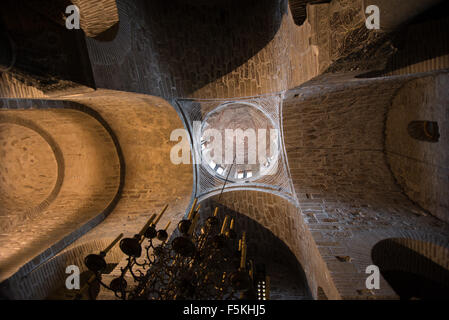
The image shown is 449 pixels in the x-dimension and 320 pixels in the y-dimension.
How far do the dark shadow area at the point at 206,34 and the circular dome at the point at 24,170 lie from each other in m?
4.02

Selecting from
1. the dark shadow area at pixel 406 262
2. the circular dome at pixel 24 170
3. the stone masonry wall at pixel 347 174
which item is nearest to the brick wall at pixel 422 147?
the stone masonry wall at pixel 347 174

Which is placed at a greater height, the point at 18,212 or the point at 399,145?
the point at 399,145

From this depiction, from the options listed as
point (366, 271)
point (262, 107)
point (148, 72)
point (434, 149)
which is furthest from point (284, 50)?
point (366, 271)

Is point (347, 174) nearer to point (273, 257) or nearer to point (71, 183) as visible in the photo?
point (273, 257)

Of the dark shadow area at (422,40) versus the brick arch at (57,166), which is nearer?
the dark shadow area at (422,40)

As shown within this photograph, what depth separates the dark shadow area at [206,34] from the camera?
17.1ft

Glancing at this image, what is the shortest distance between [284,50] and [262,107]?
188cm

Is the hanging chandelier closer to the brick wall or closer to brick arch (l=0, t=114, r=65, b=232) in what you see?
the brick wall

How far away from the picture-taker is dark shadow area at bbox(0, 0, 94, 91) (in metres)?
2.83

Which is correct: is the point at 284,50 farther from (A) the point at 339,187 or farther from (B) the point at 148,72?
(A) the point at 339,187

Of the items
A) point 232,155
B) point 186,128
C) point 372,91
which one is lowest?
point 232,155

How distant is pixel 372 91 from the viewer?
17.3 ft

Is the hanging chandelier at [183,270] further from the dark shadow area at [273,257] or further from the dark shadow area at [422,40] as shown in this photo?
the dark shadow area at [273,257]

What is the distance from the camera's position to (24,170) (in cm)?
632
